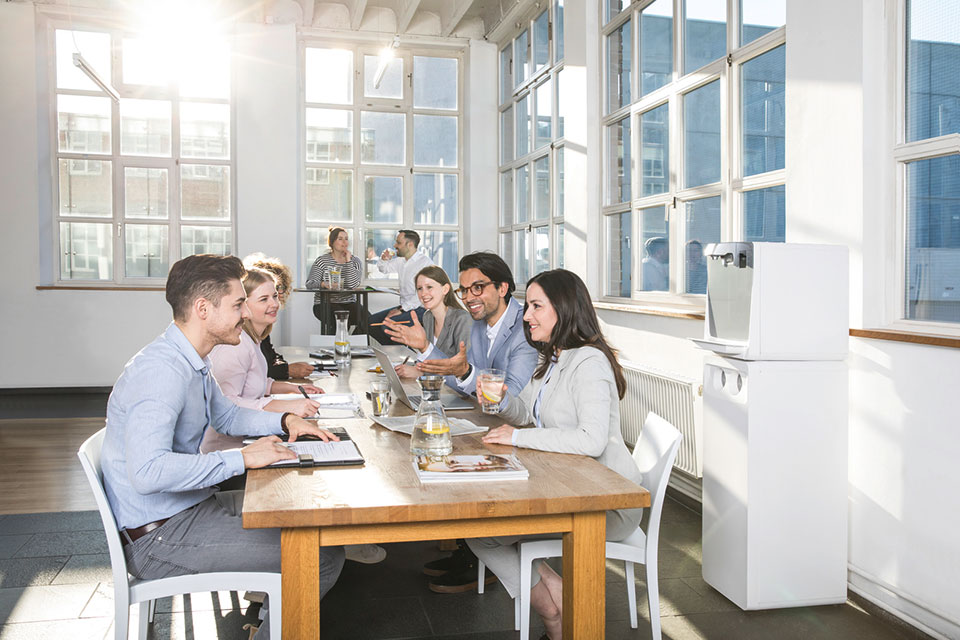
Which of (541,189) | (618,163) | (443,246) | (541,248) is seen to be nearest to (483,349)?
(618,163)

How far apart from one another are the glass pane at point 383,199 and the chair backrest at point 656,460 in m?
6.87

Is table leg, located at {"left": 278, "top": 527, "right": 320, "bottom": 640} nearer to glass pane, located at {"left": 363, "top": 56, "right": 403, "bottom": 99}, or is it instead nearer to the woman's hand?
the woman's hand

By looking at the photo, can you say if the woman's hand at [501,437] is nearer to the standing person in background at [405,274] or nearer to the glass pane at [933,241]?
the glass pane at [933,241]

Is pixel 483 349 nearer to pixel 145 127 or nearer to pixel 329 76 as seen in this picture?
pixel 329 76

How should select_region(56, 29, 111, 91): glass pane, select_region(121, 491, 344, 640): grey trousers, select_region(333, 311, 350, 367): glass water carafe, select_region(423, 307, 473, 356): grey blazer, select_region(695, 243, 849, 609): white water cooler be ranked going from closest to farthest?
select_region(121, 491, 344, 640): grey trousers → select_region(695, 243, 849, 609): white water cooler → select_region(423, 307, 473, 356): grey blazer → select_region(333, 311, 350, 367): glass water carafe → select_region(56, 29, 111, 91): glass pane

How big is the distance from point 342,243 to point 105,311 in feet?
8.52

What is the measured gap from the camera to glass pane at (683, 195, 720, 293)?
13.8ft

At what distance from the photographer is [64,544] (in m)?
3.56

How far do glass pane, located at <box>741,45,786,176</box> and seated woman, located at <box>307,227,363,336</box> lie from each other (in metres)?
4.81

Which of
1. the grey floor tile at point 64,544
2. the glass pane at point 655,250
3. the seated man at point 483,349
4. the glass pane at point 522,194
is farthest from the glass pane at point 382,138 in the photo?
the grey floor tile at point 64,544

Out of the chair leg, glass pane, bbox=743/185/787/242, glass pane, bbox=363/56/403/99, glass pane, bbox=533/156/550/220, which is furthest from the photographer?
glass pane, bbox=363/56/403/99

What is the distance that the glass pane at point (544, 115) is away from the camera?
7074mm

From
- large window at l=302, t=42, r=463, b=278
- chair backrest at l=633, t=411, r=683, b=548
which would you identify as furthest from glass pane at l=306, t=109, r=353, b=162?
chair backrest at l=633, t=411, r=683, b=548

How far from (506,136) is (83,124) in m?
4.49
